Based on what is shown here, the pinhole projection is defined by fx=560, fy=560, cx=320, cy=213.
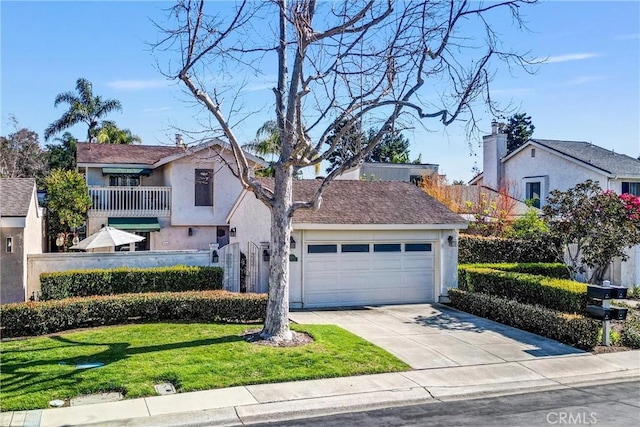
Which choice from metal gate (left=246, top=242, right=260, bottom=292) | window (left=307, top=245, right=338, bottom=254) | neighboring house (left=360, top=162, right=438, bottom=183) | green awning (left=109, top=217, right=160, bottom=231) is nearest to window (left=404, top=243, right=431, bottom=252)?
window (left=307, top=245, right=338, bottom=254)

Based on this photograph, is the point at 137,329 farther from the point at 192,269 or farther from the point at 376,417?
the point at 376,417

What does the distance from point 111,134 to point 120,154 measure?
1365cm

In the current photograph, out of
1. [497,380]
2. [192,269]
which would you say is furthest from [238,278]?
[497,380]

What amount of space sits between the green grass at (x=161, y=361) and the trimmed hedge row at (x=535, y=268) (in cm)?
795

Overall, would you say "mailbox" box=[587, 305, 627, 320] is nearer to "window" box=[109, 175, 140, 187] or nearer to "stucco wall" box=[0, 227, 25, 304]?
"stucco wall" box=[0, 227, 25, 304]

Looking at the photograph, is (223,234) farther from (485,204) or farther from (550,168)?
(550,168)

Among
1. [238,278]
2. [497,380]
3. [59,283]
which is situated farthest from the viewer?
[238,278]

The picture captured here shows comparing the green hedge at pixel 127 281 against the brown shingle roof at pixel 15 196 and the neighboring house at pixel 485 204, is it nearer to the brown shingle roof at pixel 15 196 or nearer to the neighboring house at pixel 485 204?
the brown shingle roof at pixel 15 196

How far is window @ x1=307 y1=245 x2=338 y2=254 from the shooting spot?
16.5 meters

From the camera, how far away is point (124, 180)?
25453 millimetres

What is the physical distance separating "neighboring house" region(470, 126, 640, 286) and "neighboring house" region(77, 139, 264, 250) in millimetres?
15615

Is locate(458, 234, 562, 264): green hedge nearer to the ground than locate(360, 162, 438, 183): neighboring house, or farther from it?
nearer to the ground

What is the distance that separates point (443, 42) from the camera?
1138 centimetres

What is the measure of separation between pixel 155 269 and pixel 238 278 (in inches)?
96.6
